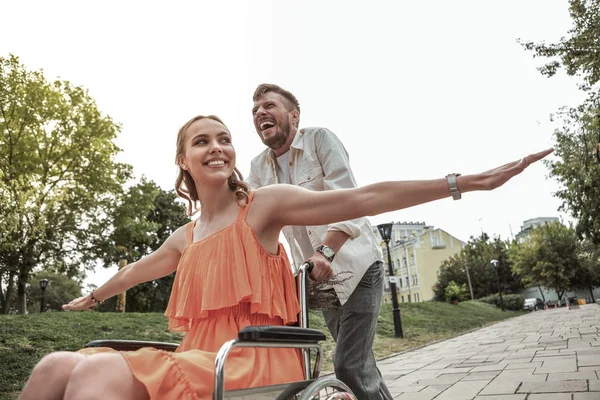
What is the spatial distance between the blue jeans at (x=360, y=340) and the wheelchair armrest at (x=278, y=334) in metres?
0.74

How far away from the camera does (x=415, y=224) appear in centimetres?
7200

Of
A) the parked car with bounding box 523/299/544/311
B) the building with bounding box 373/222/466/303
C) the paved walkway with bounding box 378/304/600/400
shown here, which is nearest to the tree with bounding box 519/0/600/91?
the paved walkway with bounding box 378/304/600/400

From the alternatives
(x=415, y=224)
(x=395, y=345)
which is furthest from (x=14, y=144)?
(x=415, y=224)

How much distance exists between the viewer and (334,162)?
2465 mm

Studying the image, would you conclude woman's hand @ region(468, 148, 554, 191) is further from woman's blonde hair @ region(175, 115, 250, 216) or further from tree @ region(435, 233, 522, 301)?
tree @ region(435, 233, 522, 301)

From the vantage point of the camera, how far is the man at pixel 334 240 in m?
2.26

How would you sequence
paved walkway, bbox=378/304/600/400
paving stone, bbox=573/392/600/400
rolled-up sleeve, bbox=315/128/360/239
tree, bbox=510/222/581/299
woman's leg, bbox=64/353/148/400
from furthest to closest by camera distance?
tree, bbox=510/222/581/299
paved walkway, bbox=378/304/600/400
paving stone, bbox=573/392/600/400
rolled-up sleeve, bbox=315/128/360/239
woman's leg, bbox=64/353/148/400

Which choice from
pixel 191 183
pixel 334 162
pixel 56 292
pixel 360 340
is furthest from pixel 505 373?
pixel 56 292

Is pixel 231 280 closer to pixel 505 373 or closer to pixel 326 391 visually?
pixel 326 391

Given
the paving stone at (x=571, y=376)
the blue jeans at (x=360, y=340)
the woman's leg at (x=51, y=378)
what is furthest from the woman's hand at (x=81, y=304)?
the paving stone at (x=571, y=376)

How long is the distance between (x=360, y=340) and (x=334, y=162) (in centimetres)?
83

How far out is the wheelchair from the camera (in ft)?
4.26

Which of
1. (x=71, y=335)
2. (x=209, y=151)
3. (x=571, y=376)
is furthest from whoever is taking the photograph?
(x=71, y=335)

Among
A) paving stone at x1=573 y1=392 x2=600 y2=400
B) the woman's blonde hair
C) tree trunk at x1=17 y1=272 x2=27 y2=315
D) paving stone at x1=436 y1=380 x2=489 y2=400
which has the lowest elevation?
paving stone at x1=436 y1=380 x2=489 y2=400
